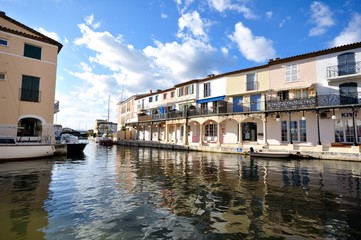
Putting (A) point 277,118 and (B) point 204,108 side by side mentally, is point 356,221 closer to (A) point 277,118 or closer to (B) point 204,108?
(A) point 277,118

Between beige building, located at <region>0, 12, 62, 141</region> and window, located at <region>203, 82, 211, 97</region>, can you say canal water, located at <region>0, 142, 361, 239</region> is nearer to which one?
beige building, located at <region>0, 12, 62, 141</region>

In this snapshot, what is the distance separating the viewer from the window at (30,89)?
18.5m

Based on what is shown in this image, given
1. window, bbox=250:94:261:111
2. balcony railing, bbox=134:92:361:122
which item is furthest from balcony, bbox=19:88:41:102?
window, bbox=250:94:261:111

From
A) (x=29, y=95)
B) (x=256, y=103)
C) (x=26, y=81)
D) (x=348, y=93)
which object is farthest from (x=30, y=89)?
(x=348, y=93)

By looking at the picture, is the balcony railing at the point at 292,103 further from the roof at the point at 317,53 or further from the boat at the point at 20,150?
the boat at the point at 20,150

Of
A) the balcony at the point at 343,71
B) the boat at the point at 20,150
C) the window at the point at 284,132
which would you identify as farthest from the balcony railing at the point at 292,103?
Result: the boat at the point at 20,150

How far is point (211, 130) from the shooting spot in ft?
101

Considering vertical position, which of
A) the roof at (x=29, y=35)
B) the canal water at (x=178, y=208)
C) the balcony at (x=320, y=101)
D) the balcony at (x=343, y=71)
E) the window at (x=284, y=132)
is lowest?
the canal water at (x=178, y=208)

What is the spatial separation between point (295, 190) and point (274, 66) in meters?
19.5

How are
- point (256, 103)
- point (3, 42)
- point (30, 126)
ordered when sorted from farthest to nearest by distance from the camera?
1. point (256, 103)
2. point (30, 126)
3. point (3, 42)

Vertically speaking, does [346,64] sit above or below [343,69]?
above

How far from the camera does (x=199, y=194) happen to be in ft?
25.6

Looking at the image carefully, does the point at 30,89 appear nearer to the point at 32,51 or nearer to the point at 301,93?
the point at 32,51

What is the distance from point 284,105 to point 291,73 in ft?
12.5
